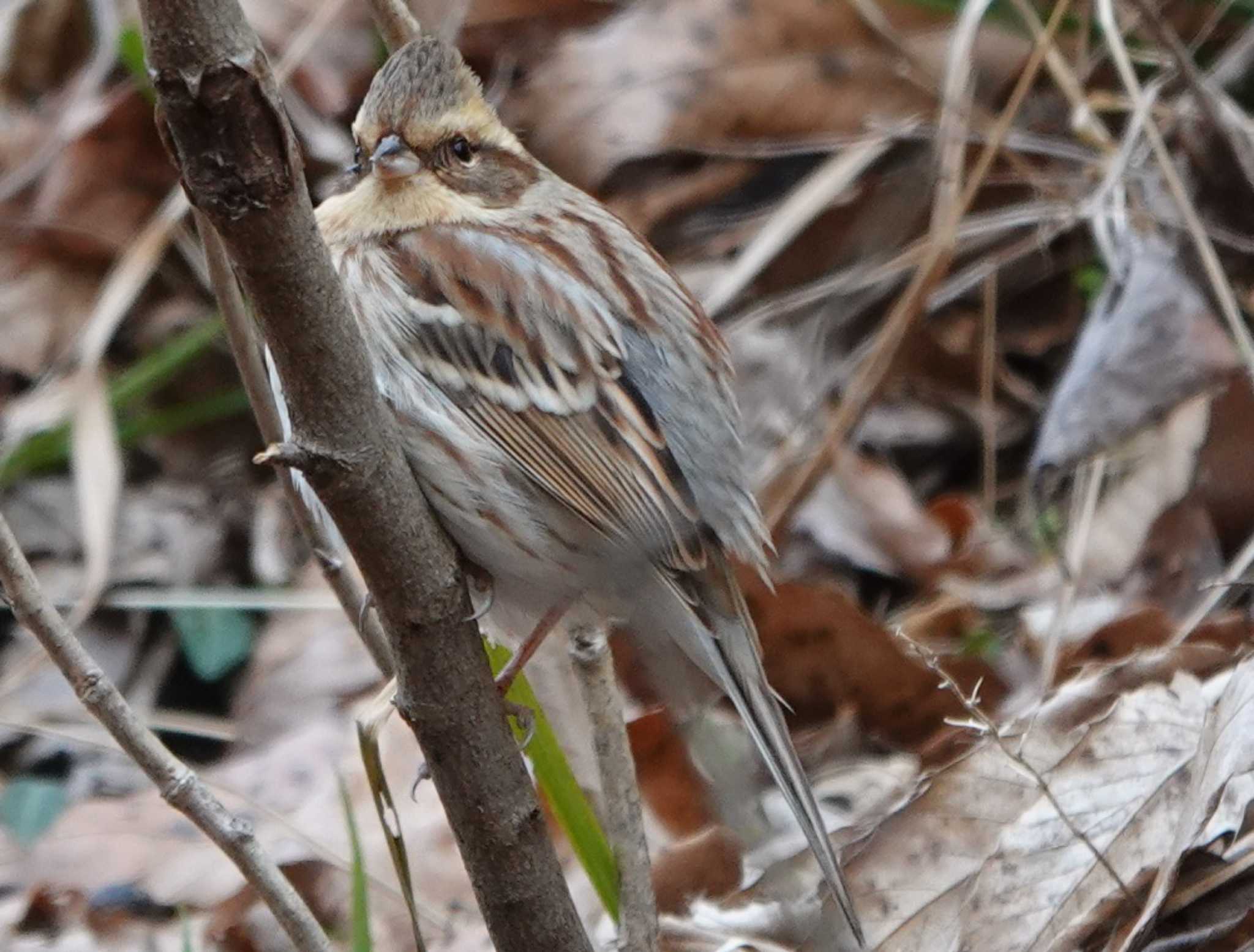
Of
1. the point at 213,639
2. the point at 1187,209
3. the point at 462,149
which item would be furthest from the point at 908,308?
the point at 213,639

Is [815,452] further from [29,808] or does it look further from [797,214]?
[29,808]

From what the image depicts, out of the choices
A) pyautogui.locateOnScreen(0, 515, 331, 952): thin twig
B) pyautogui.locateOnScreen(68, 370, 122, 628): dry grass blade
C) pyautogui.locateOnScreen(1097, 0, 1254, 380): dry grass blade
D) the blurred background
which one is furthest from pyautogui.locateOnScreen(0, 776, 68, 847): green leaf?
pyautogui.locateOnScreen(1097, 0, 1254, 380): dry grass blade

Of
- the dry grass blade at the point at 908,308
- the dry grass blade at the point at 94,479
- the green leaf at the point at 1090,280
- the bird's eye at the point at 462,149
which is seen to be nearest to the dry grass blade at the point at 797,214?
the dry grass blade at the point at 908,308

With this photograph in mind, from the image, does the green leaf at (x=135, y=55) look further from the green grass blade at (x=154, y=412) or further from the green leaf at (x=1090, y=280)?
the green leaf at (x=1090, y=280)

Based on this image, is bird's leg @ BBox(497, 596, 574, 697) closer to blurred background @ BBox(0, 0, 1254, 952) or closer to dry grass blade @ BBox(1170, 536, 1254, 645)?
blurred background @ BBox(0, 0, 1254, 952)

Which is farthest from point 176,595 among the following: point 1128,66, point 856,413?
point 1128,66

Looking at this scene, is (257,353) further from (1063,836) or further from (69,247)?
(69,247)
